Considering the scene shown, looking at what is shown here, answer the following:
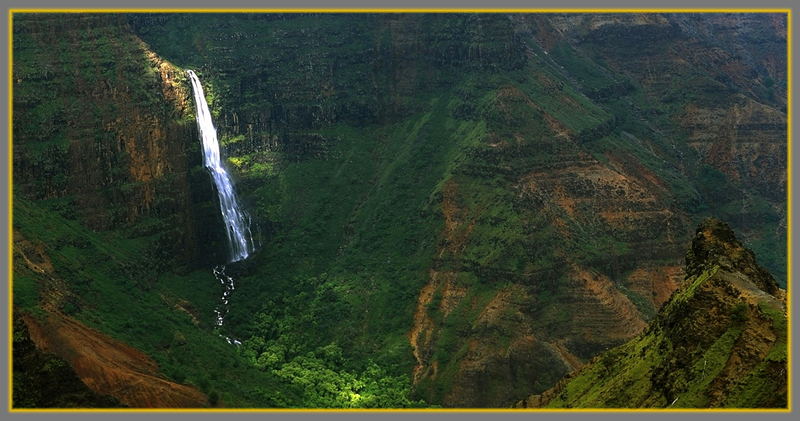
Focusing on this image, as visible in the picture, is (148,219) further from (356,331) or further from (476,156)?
(476,156)

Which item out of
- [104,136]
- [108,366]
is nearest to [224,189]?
[104,136]

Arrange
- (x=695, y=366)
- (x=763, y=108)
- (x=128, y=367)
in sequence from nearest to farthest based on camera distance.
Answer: (x=695, y=366)
(x=128, y=367)
(x=763, y=108)

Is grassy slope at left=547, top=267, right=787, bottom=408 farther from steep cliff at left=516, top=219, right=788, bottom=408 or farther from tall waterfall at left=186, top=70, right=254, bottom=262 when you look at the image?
tall waterfall at left=186, top=70, right=254, bottom=262

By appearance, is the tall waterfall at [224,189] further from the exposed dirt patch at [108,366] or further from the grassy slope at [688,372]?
the grassy slope at [688,372]

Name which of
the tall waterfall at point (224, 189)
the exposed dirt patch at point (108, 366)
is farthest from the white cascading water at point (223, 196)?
the exposed dirt patch at point (108, 366)

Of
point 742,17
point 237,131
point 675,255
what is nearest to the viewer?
point 675,255

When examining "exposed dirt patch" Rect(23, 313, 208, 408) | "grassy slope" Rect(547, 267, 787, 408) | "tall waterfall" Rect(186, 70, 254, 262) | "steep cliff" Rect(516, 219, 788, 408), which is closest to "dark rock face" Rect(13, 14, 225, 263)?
"tall waterfall" Rect(186, 70, 254, 262)

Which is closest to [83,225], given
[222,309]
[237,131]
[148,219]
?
[148,219]
